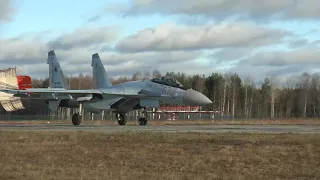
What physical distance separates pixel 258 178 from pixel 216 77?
362 ft

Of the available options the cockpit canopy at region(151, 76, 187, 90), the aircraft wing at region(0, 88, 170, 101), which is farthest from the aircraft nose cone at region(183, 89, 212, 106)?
the aircraft wing at region(0, 88, 170, 101)

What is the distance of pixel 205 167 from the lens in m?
13.0

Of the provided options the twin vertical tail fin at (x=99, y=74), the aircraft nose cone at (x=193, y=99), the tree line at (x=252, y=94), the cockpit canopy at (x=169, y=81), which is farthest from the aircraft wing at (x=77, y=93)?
the tree line at (x=252, y=94)

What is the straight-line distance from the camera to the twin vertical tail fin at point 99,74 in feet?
138

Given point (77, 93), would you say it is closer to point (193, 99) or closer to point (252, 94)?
point (193, 99)

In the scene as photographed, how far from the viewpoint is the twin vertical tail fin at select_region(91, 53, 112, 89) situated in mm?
41969

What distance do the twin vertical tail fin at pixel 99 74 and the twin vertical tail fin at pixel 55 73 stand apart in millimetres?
3024

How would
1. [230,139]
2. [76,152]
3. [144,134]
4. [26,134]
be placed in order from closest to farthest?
[76,152]
[230,139]
[144,134]
[26,134]

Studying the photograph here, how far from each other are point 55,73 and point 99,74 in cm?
433

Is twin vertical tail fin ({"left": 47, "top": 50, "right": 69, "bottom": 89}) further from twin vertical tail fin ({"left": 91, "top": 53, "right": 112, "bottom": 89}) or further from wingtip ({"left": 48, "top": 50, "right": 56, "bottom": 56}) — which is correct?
twin vertical tail fin ({"left": 91, "top": 53, "right": 112, "bottom": 89})

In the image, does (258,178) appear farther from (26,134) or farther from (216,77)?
(216,77)

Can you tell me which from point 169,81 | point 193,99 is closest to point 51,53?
point 169,81

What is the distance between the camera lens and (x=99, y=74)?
4234 centimetres

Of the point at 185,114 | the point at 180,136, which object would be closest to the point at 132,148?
the point at 180,136
